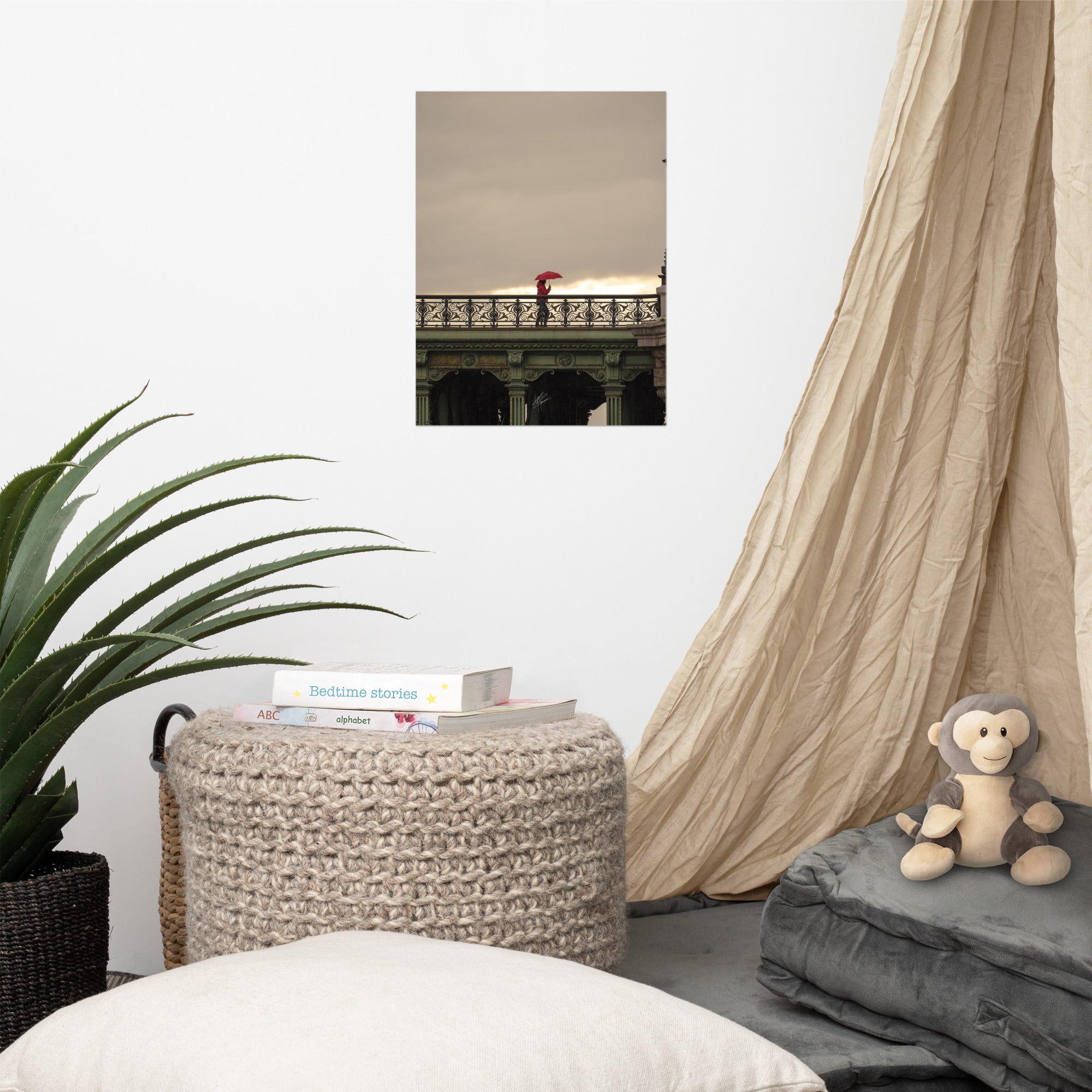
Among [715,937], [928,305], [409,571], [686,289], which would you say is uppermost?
[686,289]

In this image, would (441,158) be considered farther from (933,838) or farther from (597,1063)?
(597,1063)

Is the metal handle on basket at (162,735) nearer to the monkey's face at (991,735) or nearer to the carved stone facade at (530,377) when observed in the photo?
the carved stone facade at (530,377)

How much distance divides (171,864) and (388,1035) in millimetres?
907

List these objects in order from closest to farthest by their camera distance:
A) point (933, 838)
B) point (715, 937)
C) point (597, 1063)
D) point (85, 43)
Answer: point (597, 1063) < point (933, 838) < point (715, 937) < point (85, 43)

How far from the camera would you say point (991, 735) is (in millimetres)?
1212

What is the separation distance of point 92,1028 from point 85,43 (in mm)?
1702

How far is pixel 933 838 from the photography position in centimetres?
120

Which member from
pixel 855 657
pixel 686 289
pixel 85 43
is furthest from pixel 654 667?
pixel 85 43

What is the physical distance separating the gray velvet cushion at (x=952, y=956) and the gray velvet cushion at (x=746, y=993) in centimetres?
2

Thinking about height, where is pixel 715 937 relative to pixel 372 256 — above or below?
below

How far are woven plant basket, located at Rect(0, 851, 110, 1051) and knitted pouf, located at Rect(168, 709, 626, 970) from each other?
0.13m

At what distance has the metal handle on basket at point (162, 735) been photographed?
1493mm

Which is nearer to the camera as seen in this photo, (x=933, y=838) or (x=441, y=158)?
(x=933, y=838)

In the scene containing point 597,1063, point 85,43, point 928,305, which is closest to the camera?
point 597,1063
